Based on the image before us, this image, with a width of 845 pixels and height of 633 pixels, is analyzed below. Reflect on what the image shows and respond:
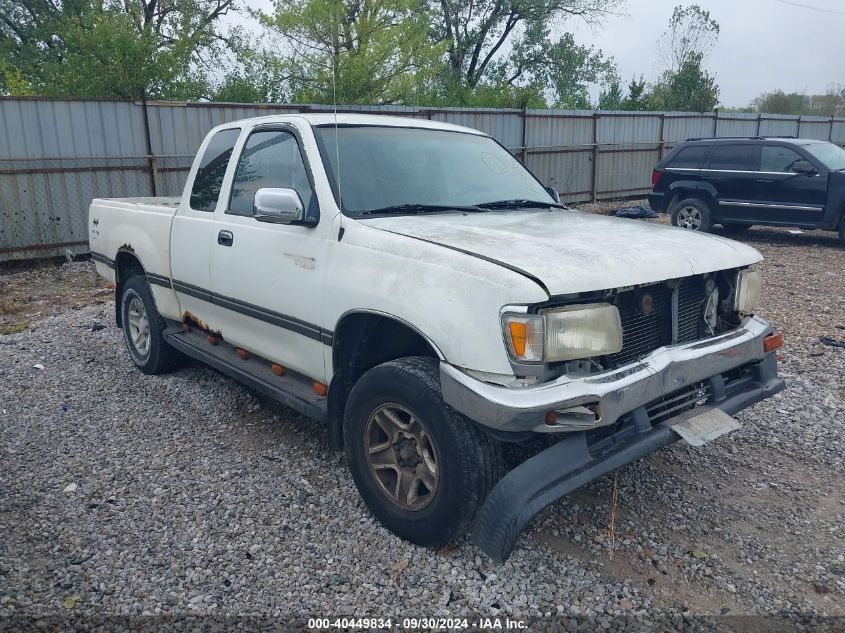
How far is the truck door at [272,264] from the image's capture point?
367cm

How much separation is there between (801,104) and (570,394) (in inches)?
1866

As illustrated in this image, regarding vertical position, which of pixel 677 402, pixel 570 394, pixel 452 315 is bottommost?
pixel 677 402

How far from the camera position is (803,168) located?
455 inches

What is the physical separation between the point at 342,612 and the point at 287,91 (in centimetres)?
1715

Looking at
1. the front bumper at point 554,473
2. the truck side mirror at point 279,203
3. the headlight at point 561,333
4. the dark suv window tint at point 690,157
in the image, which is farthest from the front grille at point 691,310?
the dark suv window tint at point 690,157

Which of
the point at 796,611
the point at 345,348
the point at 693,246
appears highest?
the point at 693,246

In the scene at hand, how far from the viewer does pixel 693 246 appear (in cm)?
342

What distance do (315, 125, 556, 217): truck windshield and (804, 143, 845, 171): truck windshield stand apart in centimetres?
909

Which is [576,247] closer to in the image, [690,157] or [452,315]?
[452,315]

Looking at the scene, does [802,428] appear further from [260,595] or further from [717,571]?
[260,595]

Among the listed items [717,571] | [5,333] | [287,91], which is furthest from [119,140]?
[717,571]

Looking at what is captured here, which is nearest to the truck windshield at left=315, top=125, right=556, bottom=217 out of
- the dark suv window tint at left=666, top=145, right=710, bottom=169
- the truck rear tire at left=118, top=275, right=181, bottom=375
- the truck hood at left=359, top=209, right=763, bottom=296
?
the truck hood at left=359, top=209, right=763, bottom=296

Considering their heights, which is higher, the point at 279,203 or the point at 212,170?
the point at 212,170

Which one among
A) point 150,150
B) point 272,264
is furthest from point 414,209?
point 150,150
